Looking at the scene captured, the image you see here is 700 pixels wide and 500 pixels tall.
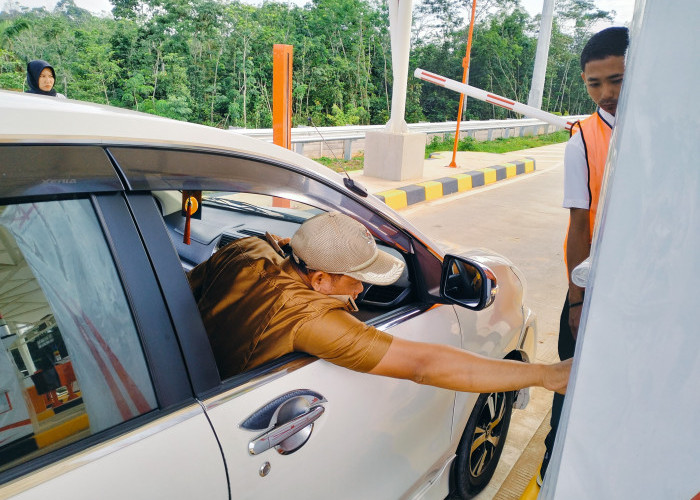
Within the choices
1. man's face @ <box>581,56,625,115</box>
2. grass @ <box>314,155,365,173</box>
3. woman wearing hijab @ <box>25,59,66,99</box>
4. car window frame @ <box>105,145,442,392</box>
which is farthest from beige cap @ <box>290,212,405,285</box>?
grass @ <box>314,155,365,173</box>

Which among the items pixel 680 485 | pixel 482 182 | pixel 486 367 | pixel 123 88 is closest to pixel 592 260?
pixel 680 485

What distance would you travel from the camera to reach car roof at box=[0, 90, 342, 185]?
3.35 feet

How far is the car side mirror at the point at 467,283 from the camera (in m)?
1.73

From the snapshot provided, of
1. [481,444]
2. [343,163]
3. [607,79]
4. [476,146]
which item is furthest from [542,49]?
[481,444]

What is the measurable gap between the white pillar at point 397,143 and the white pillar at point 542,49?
739cm

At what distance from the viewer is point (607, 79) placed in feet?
6.88

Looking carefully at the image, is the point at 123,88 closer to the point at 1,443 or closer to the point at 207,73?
the point at 207,73

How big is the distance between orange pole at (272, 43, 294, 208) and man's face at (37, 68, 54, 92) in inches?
80.0

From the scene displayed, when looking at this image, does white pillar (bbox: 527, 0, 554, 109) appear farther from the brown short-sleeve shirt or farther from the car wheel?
the brown short-sleeve shirt

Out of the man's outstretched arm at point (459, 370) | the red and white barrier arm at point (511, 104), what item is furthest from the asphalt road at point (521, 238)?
the red and white barrier arm at point (511, 104)

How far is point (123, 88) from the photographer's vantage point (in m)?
11.5

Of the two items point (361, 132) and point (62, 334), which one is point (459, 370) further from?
point (361, 132)

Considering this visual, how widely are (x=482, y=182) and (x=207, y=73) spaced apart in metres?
6.36

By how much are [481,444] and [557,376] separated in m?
0.97
